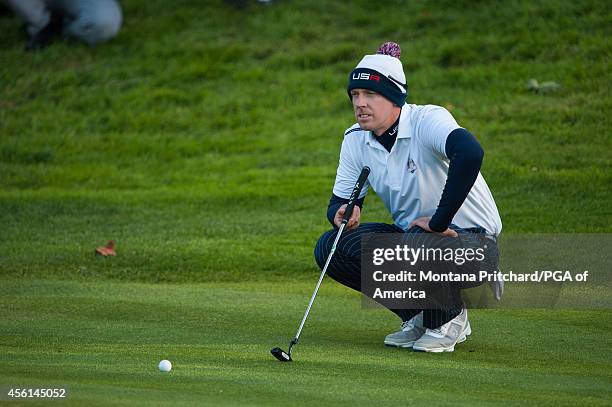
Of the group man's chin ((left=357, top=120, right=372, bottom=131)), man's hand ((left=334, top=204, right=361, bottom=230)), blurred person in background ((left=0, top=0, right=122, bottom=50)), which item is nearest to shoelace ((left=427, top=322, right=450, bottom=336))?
man's hand ((left=334, top=204, right=361, bottom=230))

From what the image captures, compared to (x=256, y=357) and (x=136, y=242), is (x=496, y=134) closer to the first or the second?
(x=136, y=242)

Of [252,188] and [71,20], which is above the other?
[71,20]

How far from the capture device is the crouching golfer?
21.4 feet

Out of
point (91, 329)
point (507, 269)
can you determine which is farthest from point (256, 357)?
point (507, 269)

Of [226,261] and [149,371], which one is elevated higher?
[149,371]

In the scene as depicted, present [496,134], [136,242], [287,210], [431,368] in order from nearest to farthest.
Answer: [431,368]
[136,242]
[287,210]
[496,134]

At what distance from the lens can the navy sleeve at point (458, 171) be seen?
20.2 ft

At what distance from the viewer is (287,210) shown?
14.5 metres

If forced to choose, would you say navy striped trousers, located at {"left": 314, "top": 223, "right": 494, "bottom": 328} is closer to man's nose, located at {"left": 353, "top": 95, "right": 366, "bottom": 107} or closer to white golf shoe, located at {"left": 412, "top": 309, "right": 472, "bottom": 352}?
white golf shoe, located at {"left": 412, "top": 309, "right": 472, "bottom": 352}

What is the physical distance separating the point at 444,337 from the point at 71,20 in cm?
1599

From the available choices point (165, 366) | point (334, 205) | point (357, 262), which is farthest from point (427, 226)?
point (165, 366)

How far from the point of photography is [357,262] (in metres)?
6.75

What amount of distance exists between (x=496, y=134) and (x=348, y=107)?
9.43ft

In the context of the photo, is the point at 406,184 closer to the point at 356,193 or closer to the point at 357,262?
the point at 356,193
